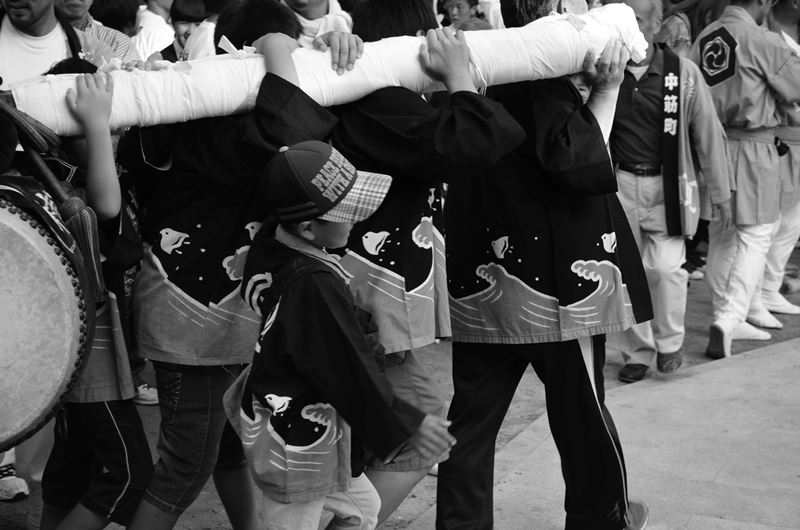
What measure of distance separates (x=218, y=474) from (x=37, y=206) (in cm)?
117

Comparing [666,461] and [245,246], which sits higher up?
[245,246]

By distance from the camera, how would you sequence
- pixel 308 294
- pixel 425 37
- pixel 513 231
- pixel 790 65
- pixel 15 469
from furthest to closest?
pixel 790 65, pixel 15 469, pixel 513 231, pixel 425 37, pixel 308 294

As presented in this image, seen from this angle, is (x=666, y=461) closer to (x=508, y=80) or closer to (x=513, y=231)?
(x=513, y=231)

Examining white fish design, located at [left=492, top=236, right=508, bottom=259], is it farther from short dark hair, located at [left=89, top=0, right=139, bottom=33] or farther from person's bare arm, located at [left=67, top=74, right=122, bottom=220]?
short dark hair, located at [left=89, top=0, right=139, bottom=33]

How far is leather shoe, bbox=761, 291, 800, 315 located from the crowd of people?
4068mm

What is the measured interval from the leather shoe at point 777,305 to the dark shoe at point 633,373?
191cm

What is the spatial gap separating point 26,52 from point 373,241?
7.26 feet

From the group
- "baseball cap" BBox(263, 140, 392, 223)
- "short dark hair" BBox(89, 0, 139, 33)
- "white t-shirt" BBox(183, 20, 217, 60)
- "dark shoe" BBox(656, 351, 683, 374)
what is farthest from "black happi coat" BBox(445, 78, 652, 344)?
"short dark hair" BBox(89, 0, 139, 33)

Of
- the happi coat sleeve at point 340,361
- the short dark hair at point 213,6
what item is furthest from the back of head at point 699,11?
the happi coat sleeve at point 340,361

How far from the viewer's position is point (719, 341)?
21.1ft

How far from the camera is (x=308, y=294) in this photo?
2.67 m

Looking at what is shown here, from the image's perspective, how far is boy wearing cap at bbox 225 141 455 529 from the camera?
2646 mm

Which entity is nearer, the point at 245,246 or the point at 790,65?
the point at 245,246

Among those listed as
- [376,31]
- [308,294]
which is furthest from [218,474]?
[376,31]
